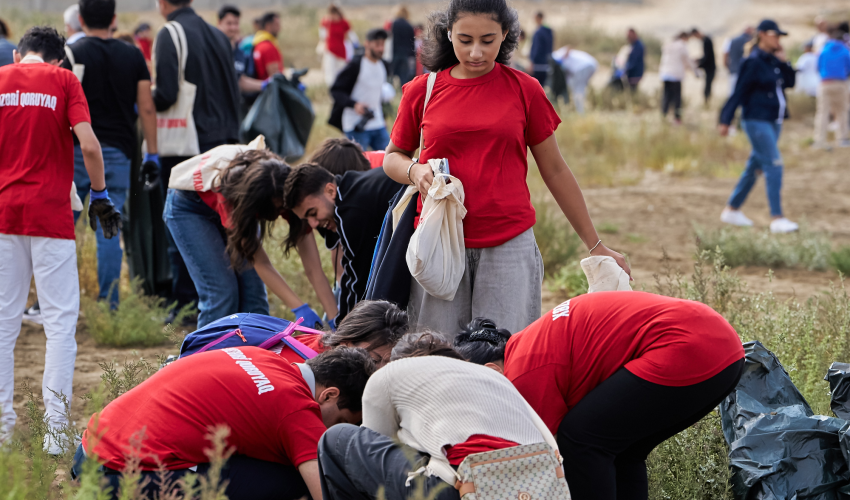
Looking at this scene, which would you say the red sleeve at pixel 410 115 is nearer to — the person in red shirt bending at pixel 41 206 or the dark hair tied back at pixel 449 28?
the dark hair tied back at pixel 449 28

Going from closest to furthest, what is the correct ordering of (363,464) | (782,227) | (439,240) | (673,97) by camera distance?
(363,464) → (439,240) → (782,227) → (673,97)

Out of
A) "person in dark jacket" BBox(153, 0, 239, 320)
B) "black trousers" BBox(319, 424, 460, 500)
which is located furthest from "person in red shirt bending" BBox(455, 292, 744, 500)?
"person in dark jacket" BBox(153, 0, 239, 320)

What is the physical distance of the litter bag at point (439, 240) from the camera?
2.93 m

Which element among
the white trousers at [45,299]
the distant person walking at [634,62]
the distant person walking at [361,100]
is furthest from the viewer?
the distant person walking at [634,62]

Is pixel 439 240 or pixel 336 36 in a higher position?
pixel 336 36

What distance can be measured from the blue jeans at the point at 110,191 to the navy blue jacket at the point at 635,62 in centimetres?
1343

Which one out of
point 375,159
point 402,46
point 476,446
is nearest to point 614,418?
point 476,446

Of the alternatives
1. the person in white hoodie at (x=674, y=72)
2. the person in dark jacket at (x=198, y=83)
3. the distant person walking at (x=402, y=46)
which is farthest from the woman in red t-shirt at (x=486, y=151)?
the person in white hoodie at (x=674, y=72)

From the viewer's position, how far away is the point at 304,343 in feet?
10.5

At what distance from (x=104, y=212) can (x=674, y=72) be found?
12.9m

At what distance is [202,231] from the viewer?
441cm

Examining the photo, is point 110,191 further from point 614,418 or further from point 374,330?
point 614,418

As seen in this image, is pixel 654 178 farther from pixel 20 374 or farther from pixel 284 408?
pixel 284 408

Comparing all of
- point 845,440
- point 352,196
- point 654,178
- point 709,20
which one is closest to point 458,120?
Result: point 352,196
